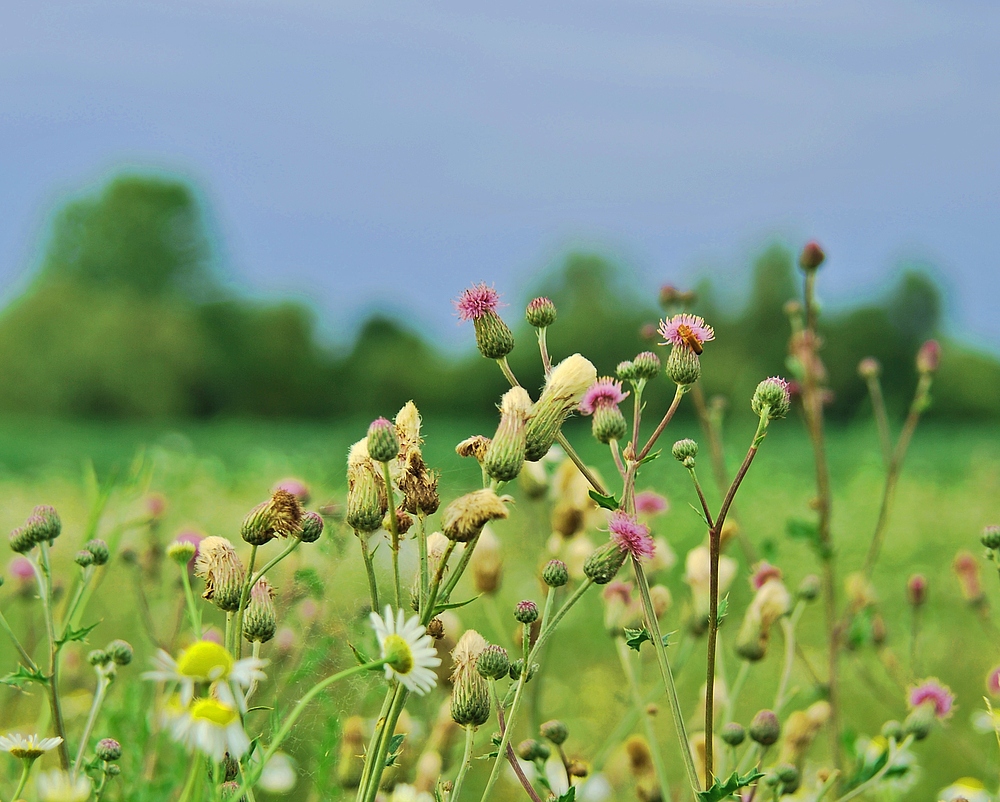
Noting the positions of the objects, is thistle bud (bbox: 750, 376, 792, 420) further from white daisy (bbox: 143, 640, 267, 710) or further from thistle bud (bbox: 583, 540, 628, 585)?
white daisy (bbox: 143, 640, 267, 710)

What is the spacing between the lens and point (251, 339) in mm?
33406

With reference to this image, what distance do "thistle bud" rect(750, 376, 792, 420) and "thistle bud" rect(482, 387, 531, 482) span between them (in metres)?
0.24

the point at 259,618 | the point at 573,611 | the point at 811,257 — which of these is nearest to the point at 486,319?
the point at 259,618

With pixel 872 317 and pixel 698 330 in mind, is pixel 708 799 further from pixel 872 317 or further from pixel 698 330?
pixel 872 317

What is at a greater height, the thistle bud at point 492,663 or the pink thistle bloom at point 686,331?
the pink thistle bloom at point 686,331

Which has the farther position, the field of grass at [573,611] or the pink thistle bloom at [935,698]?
the pink thistle bloom at [935,698]

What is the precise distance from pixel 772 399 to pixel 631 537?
0.19m

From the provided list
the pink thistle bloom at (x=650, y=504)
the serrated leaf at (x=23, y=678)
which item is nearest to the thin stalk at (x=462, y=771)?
the serrated leaf at (x=23, y=678)

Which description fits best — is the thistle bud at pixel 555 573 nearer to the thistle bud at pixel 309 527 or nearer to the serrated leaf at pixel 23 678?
the thistle bud at pixel 309 527

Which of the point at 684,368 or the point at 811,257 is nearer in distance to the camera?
the point at 684,368

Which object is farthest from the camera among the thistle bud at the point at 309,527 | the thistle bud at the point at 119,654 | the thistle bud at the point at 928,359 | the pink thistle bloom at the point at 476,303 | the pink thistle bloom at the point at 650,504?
the thistle bud at the point at 928,359

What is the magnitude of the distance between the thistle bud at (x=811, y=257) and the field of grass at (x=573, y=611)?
56 centimetres

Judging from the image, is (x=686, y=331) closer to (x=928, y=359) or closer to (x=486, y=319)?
(x=486, y=319)

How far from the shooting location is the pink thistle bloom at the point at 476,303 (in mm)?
1080
